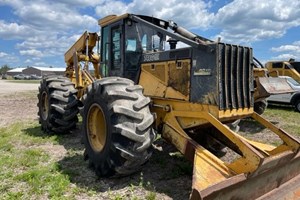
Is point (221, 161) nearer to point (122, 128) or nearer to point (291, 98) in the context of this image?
point (122, 128)

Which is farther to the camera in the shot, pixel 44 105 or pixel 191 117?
pixel 44 105

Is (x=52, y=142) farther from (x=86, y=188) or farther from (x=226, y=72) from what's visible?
(x=226, y=72)

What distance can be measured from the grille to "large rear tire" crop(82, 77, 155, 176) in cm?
121

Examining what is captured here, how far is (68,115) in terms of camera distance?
8070 millimetres

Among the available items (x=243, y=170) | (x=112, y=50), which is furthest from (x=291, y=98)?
(x=243, y=170)

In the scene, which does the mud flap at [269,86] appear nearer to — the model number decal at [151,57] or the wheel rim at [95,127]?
the model number decal at [151,57]

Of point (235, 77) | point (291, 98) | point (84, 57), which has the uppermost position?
point (84, 57)

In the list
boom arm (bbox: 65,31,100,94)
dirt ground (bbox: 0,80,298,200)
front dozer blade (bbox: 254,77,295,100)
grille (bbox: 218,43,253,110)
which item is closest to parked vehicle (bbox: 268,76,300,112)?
front dozer blade (bbox: 254,77,295,100)

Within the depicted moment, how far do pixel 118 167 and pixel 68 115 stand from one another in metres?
3.61

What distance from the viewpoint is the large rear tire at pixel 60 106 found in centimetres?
805

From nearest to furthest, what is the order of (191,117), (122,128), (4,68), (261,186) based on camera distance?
1. (261,186)
2. (122,128)
3. (191,117)
4. (4,68)

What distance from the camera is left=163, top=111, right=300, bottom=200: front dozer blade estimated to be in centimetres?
396

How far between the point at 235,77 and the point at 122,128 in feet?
6.59

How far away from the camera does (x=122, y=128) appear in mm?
4730
